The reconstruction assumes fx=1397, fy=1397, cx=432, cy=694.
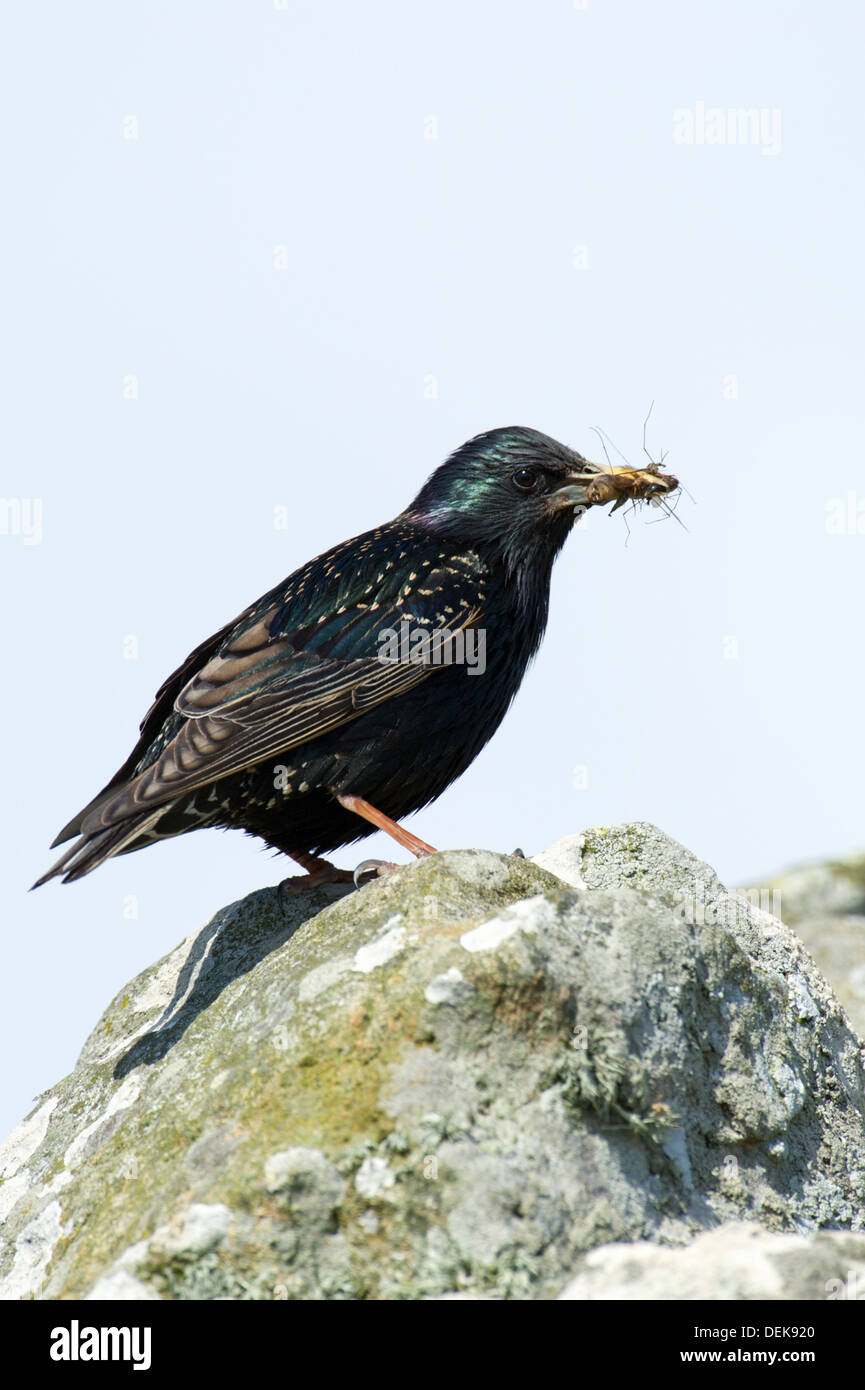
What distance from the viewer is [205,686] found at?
18.8 feet

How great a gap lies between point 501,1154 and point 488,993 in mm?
429

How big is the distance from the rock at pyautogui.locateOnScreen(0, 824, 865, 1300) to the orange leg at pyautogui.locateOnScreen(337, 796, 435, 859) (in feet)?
3.26

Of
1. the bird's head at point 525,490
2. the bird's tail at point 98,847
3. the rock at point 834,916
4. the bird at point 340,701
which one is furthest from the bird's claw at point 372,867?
the rock at point 834,916

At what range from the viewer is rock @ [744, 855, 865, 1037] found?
7.77 m

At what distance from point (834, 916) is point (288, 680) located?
5.03m

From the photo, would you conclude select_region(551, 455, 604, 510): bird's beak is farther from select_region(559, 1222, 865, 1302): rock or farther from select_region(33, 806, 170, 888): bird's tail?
select_region(559, 1222, 865, 1302): rock

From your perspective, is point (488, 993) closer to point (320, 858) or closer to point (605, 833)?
point (605, 833)

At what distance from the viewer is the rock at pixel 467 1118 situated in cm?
334

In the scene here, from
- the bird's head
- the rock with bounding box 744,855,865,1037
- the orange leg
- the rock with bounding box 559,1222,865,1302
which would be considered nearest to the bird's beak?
the bird's head

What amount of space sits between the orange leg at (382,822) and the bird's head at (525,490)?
148cm

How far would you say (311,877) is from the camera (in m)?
5.89

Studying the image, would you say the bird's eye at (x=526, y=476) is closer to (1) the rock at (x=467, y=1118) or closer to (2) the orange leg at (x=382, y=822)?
(2) the orange leg at (x=382, y=822)

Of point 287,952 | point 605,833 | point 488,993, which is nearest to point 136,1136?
point 287,952

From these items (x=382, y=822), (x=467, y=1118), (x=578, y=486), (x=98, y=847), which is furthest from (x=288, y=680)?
(x=467, y=1118)
